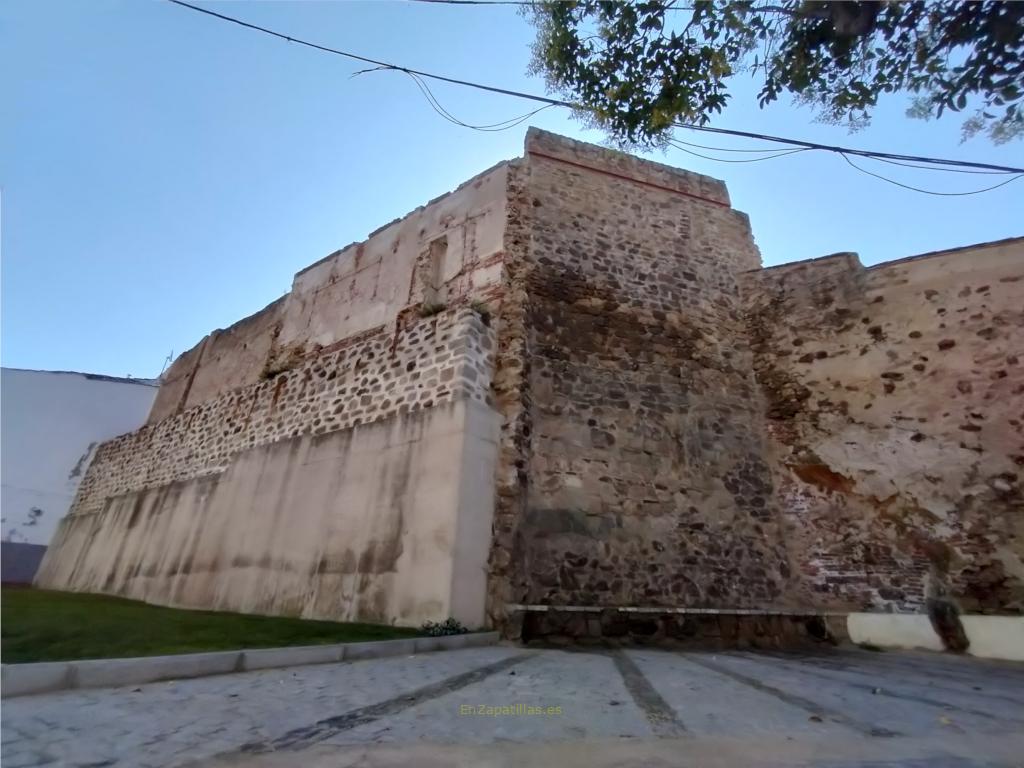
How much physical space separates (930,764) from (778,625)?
4951 mm

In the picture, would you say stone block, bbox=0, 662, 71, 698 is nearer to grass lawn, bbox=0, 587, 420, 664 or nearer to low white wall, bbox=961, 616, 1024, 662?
grass lawn, bbox=0, 587, 420, 664

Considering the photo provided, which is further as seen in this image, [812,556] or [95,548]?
[95,548]

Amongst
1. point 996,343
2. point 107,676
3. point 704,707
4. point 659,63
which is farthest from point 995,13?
point 107,676

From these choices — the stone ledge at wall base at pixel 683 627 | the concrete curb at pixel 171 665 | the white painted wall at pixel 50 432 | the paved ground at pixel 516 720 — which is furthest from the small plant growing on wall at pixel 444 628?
the white painted wall at pixel 50 432

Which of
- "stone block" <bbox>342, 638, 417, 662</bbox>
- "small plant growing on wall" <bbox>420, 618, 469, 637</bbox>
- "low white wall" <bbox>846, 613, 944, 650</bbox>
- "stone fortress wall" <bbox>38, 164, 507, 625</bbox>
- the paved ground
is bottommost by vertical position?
the paved ground

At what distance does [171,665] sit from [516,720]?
2261mm

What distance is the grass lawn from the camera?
332 centimetres

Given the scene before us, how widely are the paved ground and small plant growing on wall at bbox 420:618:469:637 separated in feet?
3.47

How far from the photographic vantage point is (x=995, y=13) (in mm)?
3172

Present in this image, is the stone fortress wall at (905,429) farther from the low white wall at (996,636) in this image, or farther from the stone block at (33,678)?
the stone block at (33,678)

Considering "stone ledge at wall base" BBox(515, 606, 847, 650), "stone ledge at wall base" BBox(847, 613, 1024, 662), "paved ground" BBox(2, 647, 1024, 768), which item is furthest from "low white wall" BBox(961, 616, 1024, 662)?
"paved ground" BBox(2, 647, 1024, 768)

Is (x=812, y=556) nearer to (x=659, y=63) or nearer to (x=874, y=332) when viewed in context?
(x=874, y=332)

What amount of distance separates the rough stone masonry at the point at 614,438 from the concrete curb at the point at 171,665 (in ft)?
3.63

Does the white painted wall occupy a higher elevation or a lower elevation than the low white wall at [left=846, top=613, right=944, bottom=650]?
higher
